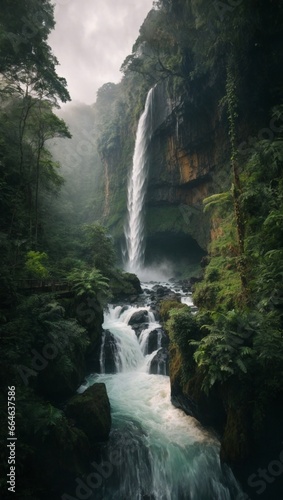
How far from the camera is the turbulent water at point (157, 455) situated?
19.4 feet

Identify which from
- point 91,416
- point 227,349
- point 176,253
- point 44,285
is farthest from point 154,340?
point 176,253

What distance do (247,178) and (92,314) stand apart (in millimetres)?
8509

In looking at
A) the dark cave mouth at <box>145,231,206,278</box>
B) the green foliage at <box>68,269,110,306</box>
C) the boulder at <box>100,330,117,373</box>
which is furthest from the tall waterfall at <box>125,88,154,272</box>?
the green foliage at <box>68,269,110,306</box>

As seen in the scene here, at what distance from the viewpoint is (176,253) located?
30438mm

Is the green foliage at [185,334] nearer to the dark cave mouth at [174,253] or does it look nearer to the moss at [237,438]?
the moss at [237,438]

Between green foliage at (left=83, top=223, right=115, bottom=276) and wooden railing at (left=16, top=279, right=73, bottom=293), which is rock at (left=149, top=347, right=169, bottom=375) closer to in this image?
wooden railing at (left=16, top=279, right=73, bottom=293)

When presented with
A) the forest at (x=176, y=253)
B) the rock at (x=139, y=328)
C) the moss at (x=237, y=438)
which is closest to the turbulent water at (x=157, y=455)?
the forest at (x=176, y=253)

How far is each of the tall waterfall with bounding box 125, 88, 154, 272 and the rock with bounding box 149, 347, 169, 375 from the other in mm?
18115

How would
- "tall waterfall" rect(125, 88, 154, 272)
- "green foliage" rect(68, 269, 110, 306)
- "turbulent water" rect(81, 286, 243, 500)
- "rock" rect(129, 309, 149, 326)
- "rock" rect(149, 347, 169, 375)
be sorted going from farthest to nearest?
"tall waterfall" rect(125, 88, 154, 272) → "rock" rect(129, 309, 149, 326) → "rock" rect(149, 347, 169, 375) → "green foliage" rect(68, 269, 110, 306) → "turbulent water" rect(81, 286, 243, 500)

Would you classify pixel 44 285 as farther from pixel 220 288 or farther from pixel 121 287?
pixel 121 287

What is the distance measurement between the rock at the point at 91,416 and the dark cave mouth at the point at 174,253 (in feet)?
68.9

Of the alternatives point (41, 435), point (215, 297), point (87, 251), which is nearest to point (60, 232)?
point (87, 251)

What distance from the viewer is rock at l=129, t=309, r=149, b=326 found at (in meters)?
14.5

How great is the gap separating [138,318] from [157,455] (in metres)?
7.92
